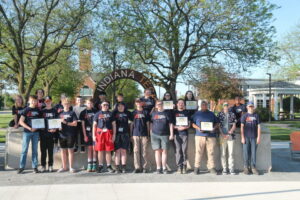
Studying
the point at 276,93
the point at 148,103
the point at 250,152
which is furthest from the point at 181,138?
the point at 276,93

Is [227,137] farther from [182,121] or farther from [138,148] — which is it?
[138,148]

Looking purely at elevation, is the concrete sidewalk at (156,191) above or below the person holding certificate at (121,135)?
below

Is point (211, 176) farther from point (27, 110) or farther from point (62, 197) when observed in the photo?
point (27, 110)

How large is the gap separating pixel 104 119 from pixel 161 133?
1571 millimetres

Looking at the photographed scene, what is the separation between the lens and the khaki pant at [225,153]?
8.59 metres

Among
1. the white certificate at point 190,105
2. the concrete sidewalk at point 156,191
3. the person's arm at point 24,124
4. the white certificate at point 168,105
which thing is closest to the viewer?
the concrete sidewalk at point 156,191

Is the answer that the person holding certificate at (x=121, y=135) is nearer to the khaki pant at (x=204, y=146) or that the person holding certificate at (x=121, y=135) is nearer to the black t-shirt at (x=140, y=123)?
the black t-shirt at (x=140, y=123)

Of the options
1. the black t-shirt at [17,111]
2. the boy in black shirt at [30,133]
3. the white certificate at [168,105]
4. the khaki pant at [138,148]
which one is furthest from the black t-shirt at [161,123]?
the black t-shirt at [17,111]

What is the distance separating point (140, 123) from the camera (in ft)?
28.1

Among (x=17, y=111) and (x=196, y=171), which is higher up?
(x=17, y=111)

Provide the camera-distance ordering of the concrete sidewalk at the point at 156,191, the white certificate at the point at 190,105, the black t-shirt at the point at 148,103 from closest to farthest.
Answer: the concrete sidewalk at the point at 156,191 < the black t-shirt at the point at 148,103 < the white certificate at the point at 190,105

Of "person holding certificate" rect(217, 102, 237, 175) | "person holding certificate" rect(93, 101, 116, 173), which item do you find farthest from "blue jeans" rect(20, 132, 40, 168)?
"person holding certificate" rect(217, 102, 237, 175)

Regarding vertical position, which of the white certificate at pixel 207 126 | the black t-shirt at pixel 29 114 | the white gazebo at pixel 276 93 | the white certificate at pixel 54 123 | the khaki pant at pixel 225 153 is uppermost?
the white gazebo at pixel 276 93

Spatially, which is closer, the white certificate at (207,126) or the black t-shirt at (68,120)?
the white certificate at (207,126)
